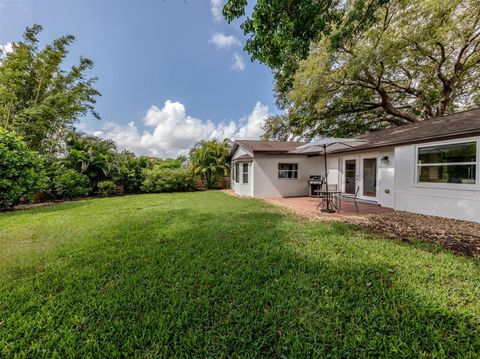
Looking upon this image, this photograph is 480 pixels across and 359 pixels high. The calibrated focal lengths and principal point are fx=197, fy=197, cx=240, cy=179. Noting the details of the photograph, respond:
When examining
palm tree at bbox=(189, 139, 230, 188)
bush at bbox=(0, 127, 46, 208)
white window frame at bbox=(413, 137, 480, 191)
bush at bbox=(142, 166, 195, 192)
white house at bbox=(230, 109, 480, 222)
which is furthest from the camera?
palm tree at bbox=(189, 139, 230, 188)

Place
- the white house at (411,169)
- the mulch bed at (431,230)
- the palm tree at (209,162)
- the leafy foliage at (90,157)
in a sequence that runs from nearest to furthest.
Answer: the mulch bed at (431,230), the white house at (411,169), the leafy foliage at (90,157), the palm tree at (209,162)

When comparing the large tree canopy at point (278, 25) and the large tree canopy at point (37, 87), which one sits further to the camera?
the large tree canopy at point (37, 87)

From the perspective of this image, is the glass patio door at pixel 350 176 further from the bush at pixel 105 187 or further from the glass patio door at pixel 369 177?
the bush at pixel 105 187

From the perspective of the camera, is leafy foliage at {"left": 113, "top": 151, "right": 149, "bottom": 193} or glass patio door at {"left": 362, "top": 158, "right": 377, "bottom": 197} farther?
leafy foliage at {"left": 113, "top": 151, "right": 149, "bottom": 193}

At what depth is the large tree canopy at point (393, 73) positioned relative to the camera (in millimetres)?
10453

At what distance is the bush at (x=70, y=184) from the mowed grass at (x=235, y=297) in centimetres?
671

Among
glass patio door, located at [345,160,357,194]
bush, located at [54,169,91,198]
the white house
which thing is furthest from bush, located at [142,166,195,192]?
glass patio door, located at [345,160,357,194]

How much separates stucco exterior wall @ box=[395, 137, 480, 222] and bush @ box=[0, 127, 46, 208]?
15233 mm

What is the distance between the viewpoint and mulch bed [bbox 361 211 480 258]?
4.47 meters

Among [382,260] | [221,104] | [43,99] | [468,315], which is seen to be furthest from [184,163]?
[468,315]

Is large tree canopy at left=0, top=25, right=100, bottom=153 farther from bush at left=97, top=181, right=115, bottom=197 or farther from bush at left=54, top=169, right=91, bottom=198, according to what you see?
bush at left=97, top=181, right=115, bottom=197

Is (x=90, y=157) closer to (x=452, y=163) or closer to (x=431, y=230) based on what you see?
(x=431, y=230)

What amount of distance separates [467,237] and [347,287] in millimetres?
4570

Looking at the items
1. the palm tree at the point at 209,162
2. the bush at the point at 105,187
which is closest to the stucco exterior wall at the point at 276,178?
the palm tree at the point at 209,162
